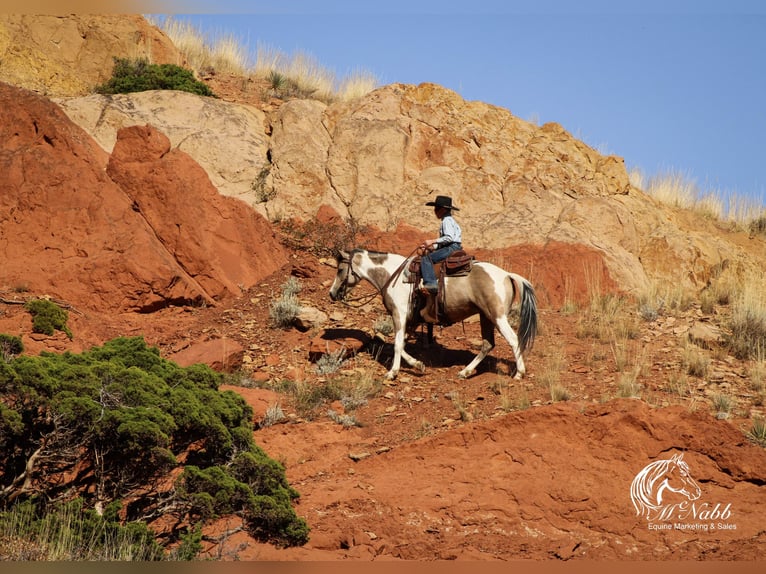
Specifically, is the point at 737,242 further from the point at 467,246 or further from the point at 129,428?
the point at 129,428

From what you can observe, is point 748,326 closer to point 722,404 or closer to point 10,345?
point 722,404

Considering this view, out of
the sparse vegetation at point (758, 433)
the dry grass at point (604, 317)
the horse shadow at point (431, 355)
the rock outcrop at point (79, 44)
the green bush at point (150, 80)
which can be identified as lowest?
the sparse vegetation at point (758, 433)

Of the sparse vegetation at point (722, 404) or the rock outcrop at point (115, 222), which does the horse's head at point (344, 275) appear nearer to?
the rock outcrop at point (115, 222)

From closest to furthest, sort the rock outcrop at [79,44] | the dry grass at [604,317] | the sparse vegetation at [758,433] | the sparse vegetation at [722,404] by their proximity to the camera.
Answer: the sparse vegetation at [758,433] < the sparse vegetation at [722,404] < the dry grass at [604,317] < the rock outcrop at [79,44]

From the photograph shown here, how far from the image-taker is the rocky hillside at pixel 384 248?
10242 mm

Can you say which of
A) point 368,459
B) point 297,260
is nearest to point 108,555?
point 368,459

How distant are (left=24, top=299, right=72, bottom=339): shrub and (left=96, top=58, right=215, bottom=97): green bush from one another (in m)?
8.88

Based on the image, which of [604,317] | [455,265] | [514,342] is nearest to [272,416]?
[455,265]

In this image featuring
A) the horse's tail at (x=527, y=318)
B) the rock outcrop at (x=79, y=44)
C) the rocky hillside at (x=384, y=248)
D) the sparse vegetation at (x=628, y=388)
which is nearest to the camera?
the rocky hillside at (x=384, y=248)

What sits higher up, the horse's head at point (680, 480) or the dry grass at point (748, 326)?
the dry grass at point (748, 326)

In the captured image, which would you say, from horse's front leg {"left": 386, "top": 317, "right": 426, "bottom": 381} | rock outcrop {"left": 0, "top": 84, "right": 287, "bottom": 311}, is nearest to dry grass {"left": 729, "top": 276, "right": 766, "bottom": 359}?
horse's front leg {"left": 386, "top": 317, "right": 426, "bottom": 381}

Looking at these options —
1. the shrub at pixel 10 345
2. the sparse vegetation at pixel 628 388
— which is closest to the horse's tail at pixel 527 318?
the sparse vegetation at pixel 628 388

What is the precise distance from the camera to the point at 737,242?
2302 centimetres

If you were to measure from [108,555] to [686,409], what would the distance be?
7.57 meters
